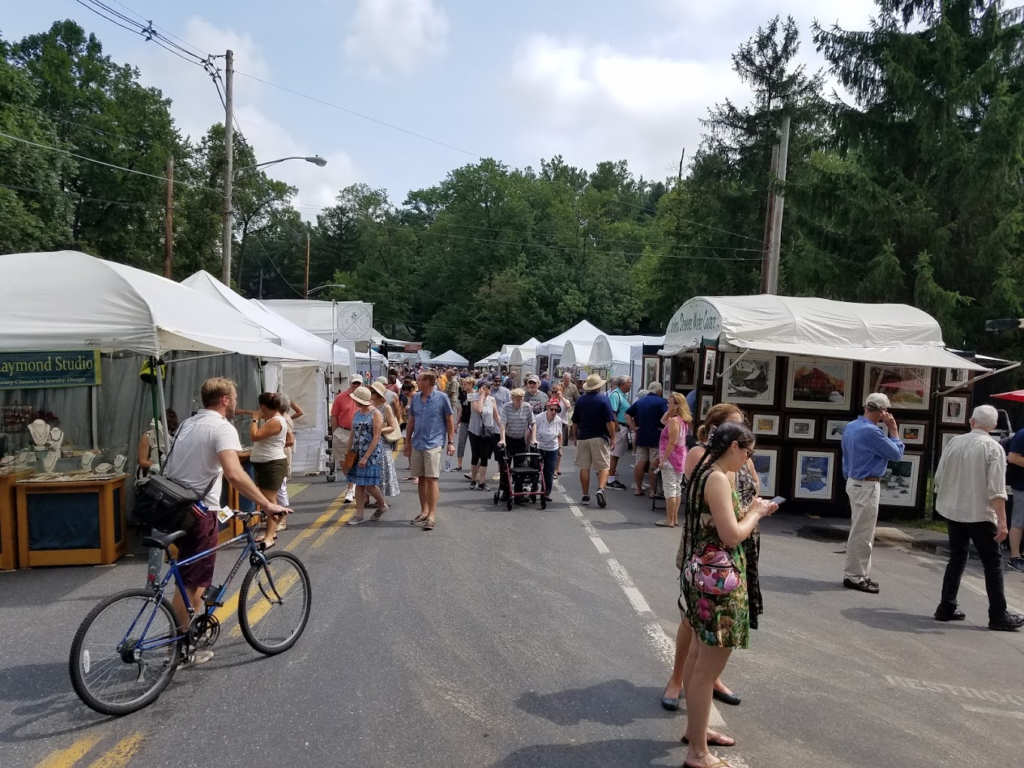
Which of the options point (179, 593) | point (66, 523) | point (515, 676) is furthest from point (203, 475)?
point (66, 523)

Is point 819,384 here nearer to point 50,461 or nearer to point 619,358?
point 50,461

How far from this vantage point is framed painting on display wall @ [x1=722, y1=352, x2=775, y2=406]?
11250 millimetres

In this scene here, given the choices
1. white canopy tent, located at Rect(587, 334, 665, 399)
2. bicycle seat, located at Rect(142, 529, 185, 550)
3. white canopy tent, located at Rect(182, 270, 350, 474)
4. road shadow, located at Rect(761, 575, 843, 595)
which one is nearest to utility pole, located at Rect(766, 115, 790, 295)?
white canopy tent, located at Rect(587, 334, 665, 399)

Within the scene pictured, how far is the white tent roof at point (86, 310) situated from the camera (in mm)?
6773

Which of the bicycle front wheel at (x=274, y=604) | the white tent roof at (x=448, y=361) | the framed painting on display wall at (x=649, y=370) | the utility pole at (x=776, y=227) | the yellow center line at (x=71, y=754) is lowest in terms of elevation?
the yellow center line at (x=71, y=754)

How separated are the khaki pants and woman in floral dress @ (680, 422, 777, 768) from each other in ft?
13.7

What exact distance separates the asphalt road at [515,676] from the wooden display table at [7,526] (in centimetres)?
18

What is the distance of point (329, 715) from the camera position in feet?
13.0

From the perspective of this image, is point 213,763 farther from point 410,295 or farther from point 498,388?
point 410,295

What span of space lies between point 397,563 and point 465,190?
5937 centimetres

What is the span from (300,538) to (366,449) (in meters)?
1.29

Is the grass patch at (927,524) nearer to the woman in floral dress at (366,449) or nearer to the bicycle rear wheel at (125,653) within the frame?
the woman in floral dress at (366,449)

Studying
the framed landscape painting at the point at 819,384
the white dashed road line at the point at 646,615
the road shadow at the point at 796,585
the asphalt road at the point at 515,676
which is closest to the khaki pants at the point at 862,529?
the road shadow at the point at 796,585

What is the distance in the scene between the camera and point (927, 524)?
428 inches
